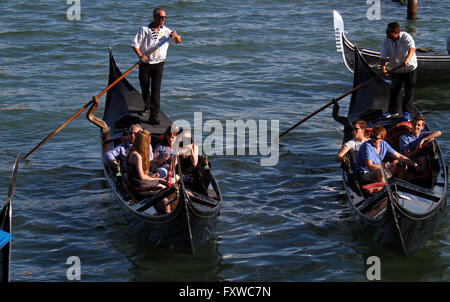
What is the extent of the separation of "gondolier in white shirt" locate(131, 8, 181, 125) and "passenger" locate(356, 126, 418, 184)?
198cm

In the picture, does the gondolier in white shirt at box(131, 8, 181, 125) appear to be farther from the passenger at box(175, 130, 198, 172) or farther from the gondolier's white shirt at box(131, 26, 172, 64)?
the passenger at box(175, 130, 198, 172)

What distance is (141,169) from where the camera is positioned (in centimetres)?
533

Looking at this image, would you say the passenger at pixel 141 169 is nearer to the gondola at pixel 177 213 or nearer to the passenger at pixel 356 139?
the gondola at pixel 177 213

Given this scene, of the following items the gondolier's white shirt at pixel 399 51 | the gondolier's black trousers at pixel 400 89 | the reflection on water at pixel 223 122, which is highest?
the gondolier's white shirt at pixel 399 51

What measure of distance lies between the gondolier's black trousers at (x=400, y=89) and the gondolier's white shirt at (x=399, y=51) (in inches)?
2.4

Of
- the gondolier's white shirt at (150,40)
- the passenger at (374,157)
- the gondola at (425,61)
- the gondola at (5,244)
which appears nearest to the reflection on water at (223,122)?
the gondola at (425,61)

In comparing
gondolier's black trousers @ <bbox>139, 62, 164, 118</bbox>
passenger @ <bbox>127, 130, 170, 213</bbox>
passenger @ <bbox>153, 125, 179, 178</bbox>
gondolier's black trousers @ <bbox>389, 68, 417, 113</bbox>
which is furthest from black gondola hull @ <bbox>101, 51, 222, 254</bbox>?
gondolier's black trousers @ <bbox>389, 68, 417, 113</bbox>

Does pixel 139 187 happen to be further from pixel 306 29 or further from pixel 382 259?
pixel 306 29

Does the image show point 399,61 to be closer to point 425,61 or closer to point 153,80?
point 153,80

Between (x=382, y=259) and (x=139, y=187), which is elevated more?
(x=139, y=187)

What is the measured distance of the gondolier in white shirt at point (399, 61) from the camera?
268 inches

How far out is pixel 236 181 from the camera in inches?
271

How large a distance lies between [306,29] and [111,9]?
12.3 ft
